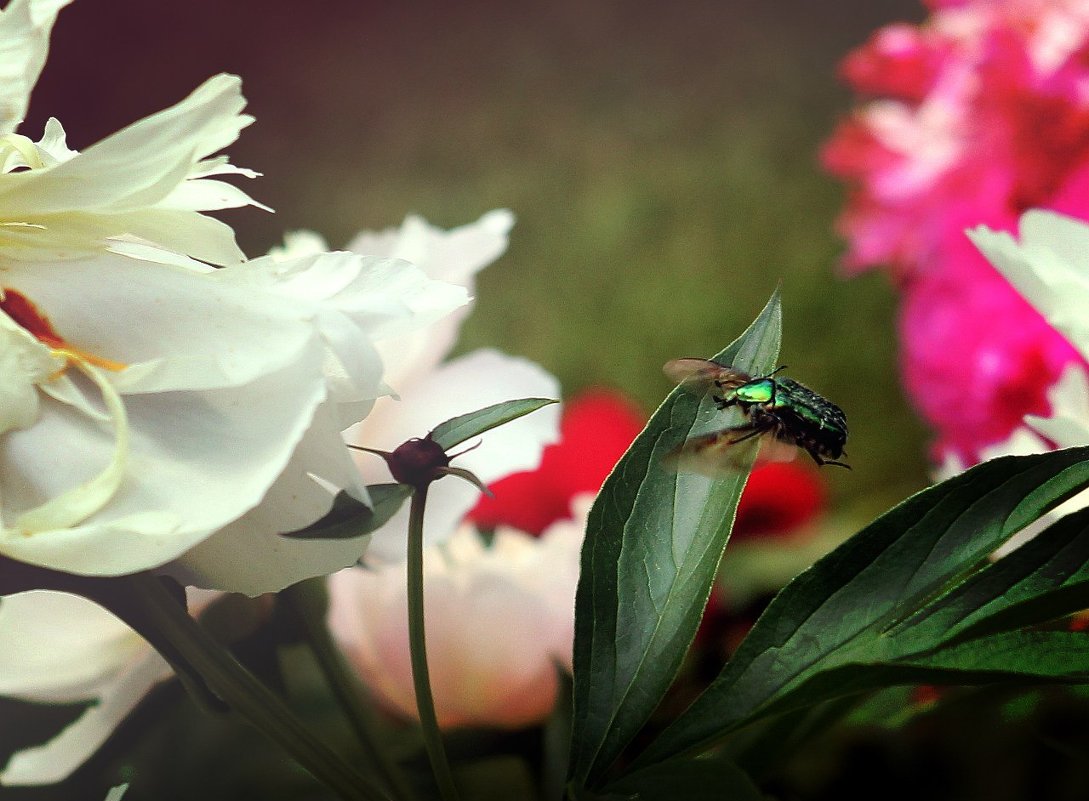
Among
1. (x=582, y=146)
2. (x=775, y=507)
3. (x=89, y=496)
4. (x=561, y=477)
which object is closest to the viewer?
(x=89, y=496)

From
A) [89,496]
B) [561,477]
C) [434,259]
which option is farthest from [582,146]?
[89,496]

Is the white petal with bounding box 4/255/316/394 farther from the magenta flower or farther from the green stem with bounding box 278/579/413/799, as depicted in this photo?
the magenta flower

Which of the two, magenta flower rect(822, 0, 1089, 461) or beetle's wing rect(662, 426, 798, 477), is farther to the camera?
magenta flower rect(822, 0, 1089, 461)

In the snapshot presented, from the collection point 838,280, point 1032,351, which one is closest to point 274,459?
point 1032,351

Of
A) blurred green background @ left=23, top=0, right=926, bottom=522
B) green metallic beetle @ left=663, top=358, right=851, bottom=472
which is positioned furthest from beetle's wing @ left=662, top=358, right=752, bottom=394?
blurred green background @ left=23, top=0, right=926, bottom=522

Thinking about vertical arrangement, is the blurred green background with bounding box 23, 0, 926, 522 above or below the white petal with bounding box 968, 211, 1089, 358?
above

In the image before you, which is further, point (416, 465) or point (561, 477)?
point (561, 477)

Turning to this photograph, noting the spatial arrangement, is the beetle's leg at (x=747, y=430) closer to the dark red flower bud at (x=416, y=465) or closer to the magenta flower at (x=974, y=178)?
the dark red flower bud at (x=416, y=465)

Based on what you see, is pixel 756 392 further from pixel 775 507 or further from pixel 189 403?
pixel 775 507
